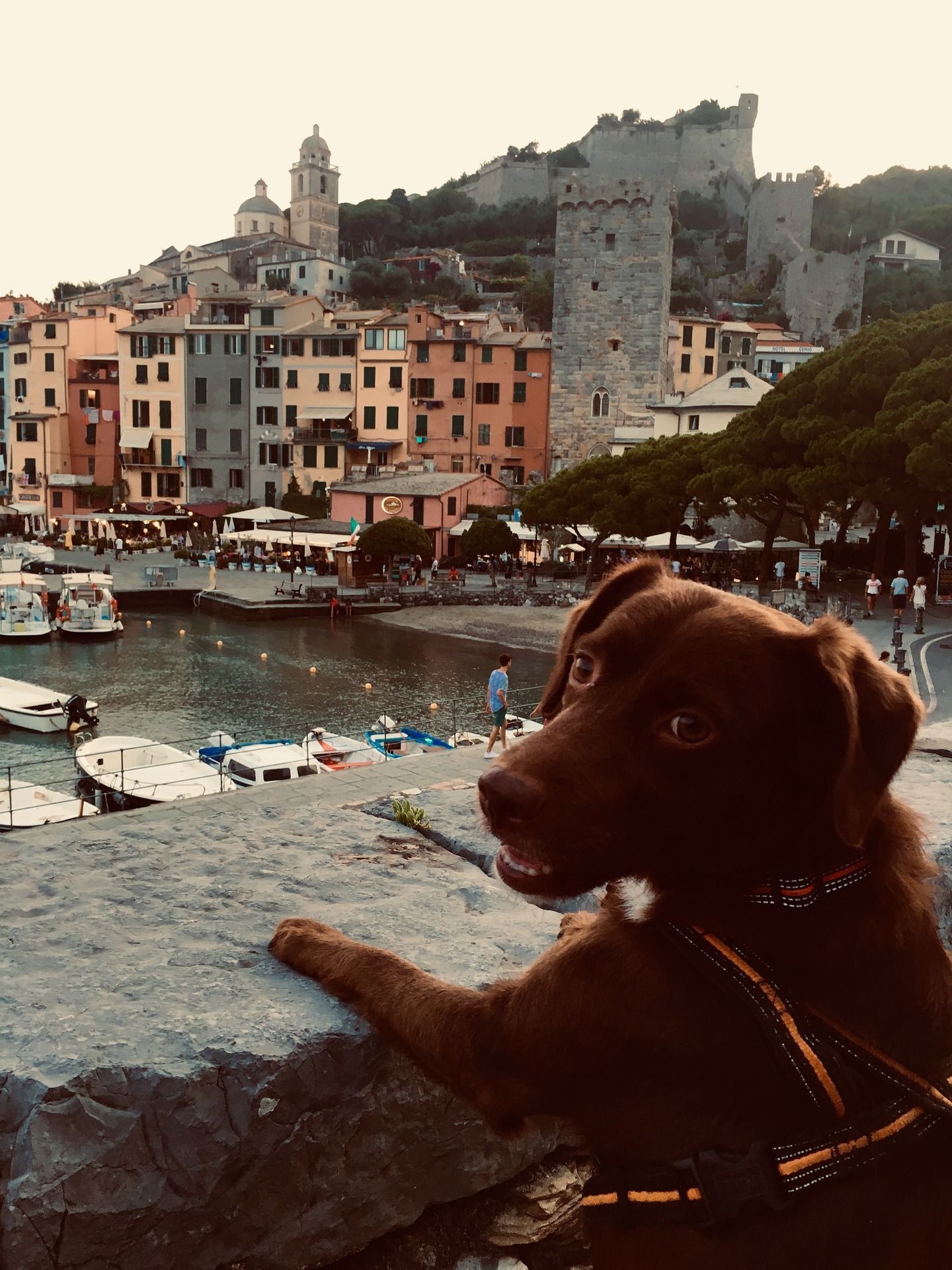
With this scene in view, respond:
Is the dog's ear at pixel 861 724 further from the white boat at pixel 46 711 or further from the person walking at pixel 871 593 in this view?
the person walking at pixel 871 593

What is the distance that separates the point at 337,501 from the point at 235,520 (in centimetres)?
708

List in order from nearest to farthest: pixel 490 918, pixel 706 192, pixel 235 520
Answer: pixel 490 918
pixel 235 520
pixel 706 192

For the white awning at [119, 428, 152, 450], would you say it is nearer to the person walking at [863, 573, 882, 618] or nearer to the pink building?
the pink building

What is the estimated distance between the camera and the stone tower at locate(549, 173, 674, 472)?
56.2 meters

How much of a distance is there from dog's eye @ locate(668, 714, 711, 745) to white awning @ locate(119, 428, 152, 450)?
62.7 metres

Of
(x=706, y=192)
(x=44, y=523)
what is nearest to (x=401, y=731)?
(x=44, y=523)

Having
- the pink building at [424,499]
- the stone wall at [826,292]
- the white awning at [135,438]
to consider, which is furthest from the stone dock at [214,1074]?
the stone wall at [826,292]

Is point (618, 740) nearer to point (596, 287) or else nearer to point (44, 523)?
point (596, 287)

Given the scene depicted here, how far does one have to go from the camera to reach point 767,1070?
1.60 meters

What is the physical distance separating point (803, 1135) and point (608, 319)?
5803 cm

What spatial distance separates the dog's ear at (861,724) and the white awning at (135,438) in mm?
62804

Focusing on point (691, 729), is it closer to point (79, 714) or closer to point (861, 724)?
point (861, 724)

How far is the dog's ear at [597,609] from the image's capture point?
6.82 ft

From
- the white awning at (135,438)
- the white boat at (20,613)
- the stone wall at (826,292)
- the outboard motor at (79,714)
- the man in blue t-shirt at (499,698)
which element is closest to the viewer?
the man in blue t-shirt at (499,698)
